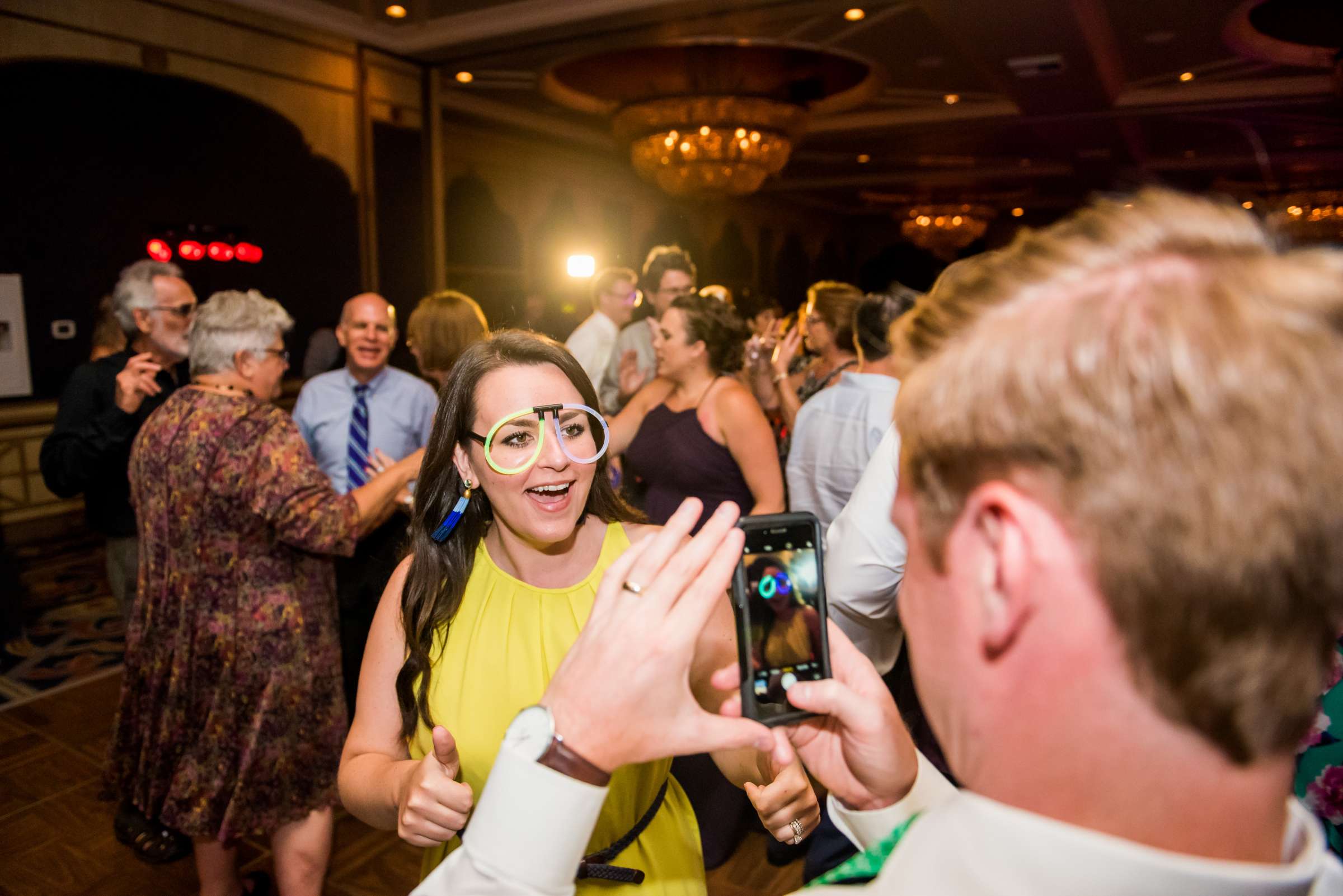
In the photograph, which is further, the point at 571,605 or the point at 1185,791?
the point at 571,605

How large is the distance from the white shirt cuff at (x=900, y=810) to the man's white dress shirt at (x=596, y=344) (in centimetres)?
371

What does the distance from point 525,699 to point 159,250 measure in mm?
5968

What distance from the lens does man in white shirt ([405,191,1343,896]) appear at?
1.50 feet

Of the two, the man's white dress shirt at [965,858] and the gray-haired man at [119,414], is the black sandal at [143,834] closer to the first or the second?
the gray-haired man at [119,414]

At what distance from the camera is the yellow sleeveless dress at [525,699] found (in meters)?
1.33

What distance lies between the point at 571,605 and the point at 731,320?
203 cm

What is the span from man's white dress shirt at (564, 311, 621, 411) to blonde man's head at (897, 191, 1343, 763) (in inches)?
160

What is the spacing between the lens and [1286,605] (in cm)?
47

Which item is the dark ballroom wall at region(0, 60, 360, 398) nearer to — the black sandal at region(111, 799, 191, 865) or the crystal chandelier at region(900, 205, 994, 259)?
the black sandal at region(111, 799, 191, 865)

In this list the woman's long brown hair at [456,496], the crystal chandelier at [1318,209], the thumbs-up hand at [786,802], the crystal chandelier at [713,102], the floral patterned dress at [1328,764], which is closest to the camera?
the thumbs-up hand at [786,802]

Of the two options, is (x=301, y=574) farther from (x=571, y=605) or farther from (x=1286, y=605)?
(x=1286, y=605)

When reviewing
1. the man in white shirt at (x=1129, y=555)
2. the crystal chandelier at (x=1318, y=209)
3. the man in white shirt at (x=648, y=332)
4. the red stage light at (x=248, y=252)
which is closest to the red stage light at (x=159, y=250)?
the red stage light at (x=248, y=252)

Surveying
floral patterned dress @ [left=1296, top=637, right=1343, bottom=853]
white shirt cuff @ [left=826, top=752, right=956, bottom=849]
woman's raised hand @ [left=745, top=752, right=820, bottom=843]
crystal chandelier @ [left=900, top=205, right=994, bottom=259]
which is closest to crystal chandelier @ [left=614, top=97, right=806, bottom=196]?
floral patterned dress @ [left=1296, top=637, right=1343, bottom=853]

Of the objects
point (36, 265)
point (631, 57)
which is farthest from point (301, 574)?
point (631, 57)
